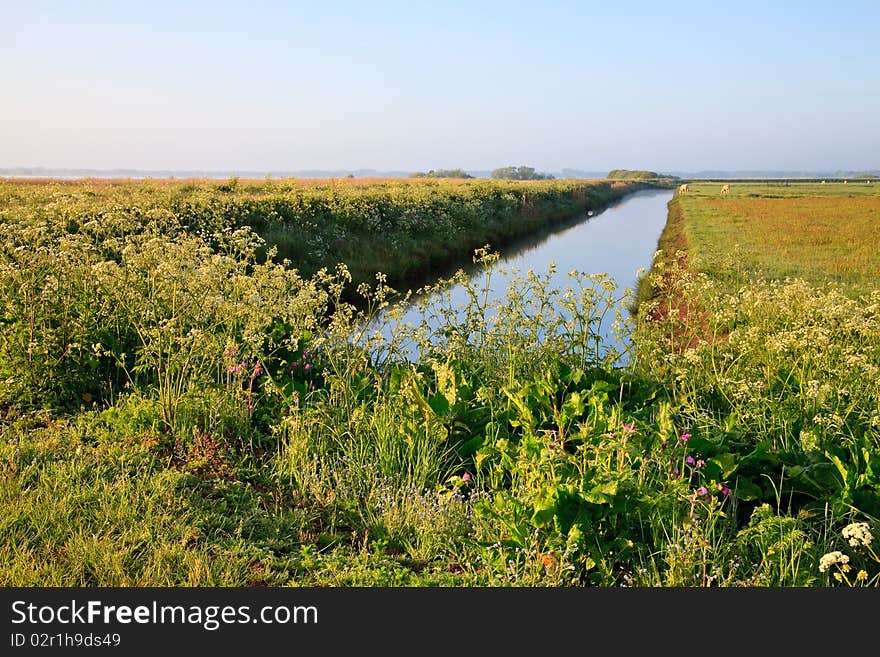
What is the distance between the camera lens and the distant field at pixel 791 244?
15.1 metres

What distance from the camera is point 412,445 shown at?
4.67 m

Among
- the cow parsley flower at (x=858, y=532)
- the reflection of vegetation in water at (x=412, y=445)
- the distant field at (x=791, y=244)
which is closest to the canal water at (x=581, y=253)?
the distant field at (x=791, y=244)

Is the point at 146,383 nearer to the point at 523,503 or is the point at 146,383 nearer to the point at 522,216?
the point at 523,503

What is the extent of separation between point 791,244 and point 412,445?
20892mm

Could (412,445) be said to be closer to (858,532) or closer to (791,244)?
(858,532)

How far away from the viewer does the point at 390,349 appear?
616 centimetres

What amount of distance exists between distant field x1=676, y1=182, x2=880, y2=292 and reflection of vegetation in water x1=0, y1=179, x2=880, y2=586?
3.51m

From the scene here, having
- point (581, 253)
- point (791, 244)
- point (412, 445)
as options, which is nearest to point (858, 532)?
point (412, 445)

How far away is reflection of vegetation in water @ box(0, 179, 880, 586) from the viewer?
3.59 m

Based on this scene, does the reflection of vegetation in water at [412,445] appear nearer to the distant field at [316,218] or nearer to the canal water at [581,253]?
the distant field at [316,218]

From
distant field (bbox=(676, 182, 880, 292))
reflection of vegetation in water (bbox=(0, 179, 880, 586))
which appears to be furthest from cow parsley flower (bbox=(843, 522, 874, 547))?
distant field (bbox=(676, 182, 880, 292))

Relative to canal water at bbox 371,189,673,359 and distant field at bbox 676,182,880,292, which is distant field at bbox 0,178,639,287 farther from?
distant field at bbox 676,182,880,292

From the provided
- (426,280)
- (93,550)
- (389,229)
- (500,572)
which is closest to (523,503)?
(500,572)

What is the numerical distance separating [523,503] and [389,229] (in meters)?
→ 18.3
